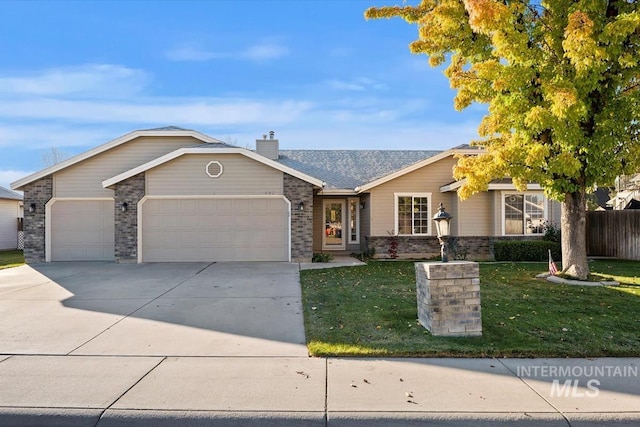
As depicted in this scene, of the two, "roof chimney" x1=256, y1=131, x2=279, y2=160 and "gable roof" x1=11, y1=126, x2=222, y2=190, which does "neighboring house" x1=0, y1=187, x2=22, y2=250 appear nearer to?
"gable roof" x1=11, y1=126, x2=222, y2=190

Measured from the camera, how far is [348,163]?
2030 centimetres

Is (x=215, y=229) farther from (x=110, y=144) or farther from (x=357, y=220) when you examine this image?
(x=357, y=220)

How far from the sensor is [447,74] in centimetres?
1145

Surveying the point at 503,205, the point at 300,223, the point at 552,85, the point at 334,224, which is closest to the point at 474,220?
the point at 503,205

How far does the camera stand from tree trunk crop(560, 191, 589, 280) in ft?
34.4

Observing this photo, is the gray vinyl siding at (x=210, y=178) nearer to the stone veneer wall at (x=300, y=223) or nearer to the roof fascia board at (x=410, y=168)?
the stone veneer wall at (x=300, y=223)

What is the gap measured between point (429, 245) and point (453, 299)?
35.5 feet

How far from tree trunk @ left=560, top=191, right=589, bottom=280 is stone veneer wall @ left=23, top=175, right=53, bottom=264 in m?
17.7

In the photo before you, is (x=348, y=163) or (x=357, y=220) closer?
(x=357, y=220)

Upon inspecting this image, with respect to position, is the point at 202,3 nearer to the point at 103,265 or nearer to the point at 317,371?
the point at 103,265

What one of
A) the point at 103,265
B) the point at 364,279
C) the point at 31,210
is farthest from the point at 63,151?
the point at 364,279

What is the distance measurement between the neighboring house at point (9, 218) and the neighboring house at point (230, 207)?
10.7 m

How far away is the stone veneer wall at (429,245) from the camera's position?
16.0 meters

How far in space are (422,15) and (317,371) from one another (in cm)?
1001
